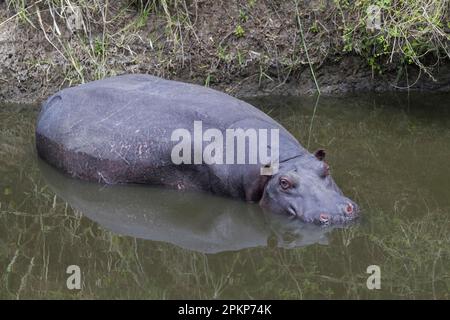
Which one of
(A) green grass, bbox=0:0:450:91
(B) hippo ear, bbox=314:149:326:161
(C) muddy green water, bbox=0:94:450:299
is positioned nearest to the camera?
(C) muddy green water, bbox=0:94:450:299

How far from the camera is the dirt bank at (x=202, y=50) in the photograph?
10422 millimetres

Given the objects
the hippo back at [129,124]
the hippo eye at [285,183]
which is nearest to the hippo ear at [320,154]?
the hippo back at [129,124]

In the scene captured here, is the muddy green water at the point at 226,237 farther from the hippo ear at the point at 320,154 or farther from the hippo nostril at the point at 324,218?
the hippo ear at the point at 320,154

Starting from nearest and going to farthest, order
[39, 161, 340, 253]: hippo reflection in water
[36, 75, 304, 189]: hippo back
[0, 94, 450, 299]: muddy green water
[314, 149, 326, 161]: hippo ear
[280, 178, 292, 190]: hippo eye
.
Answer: [0, 94, 450, 299]: muddy green water, [39, 161, 340, 253]: hippo reflection in water, [280, 178, 292, 190]: hippo eye, [314, 149, 326, 161]: hippo ear, [36, 75, 304, 189]: hippo back

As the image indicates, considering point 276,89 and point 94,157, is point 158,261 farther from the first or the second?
point 276,89

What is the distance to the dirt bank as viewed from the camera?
1042 cm

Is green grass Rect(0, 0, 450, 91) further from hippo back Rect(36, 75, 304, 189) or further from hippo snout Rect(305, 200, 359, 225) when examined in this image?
hippo snout Rect(305, 200, 359, 225)

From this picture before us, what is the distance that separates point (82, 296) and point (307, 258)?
1.67 metres

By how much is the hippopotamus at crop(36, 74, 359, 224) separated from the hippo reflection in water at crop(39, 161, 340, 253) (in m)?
0.10

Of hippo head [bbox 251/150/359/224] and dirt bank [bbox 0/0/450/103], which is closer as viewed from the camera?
hippo head [bbox 251/150/359/224]

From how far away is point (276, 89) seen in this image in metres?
10.7

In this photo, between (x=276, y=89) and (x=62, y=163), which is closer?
(x=62, y=163)

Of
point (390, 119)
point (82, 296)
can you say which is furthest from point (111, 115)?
point (390, 119)

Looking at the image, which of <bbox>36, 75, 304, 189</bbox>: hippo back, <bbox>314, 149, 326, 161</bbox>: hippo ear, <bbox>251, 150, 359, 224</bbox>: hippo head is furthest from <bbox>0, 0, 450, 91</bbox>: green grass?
<bbox>251, 150, 359, 224</bbox>: hippo head
